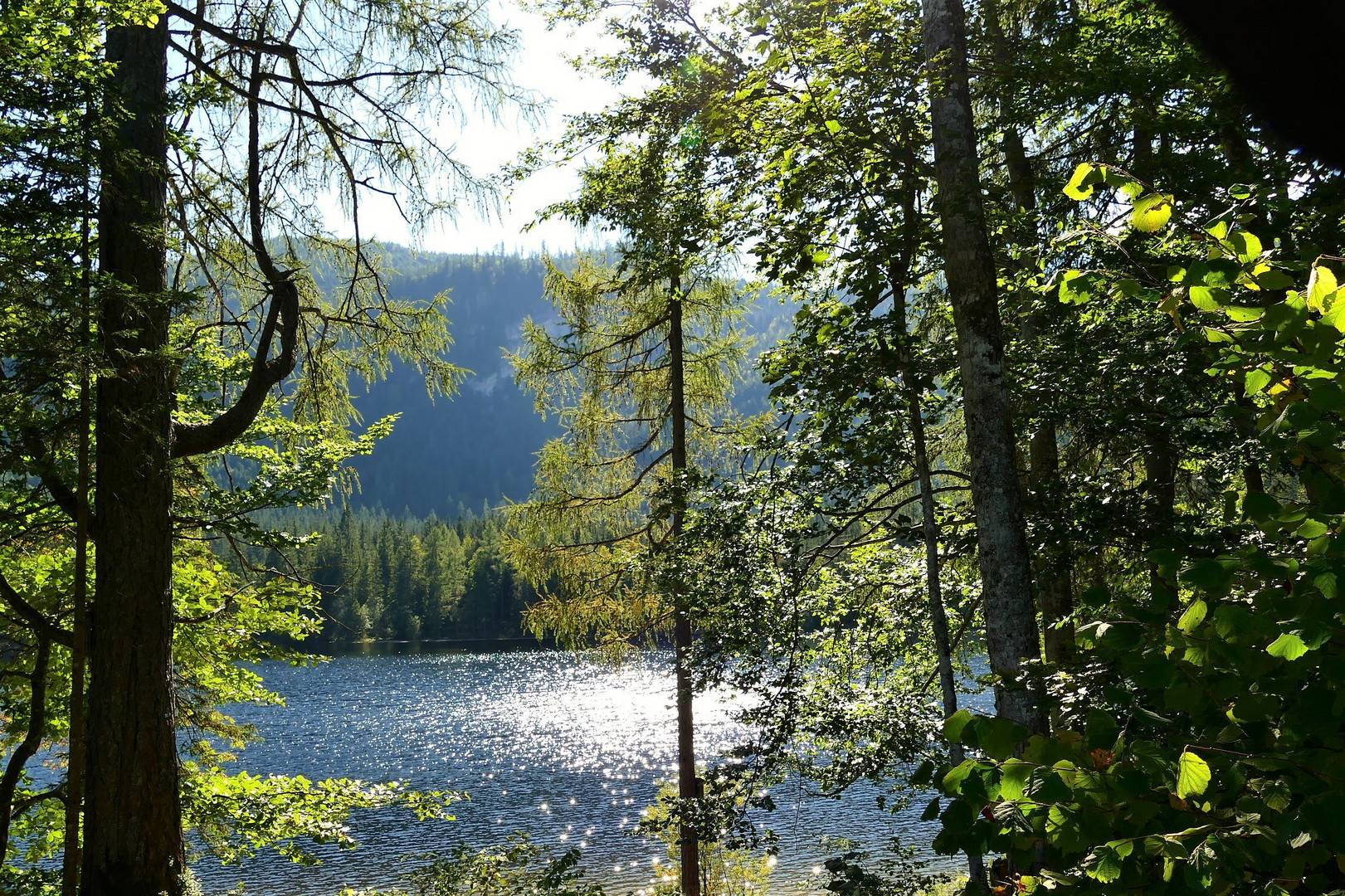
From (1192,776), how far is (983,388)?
8.86ft

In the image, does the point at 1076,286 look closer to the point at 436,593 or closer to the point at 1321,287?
the point at 1321,287

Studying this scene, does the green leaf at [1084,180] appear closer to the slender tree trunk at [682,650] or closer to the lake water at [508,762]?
the slender tree trunk at [682,650]

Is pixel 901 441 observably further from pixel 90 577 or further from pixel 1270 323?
pixel 90 577

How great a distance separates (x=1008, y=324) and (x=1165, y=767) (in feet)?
14.7

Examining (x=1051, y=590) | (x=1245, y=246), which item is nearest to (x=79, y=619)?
(x=1245, y=246)

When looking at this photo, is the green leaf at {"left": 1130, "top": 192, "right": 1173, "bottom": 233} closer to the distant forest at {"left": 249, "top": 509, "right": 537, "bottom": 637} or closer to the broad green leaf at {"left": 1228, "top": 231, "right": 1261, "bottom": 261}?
the broad green leaf at {"left": 1228, "top": 231, "right": 1261, "bottom": 261}

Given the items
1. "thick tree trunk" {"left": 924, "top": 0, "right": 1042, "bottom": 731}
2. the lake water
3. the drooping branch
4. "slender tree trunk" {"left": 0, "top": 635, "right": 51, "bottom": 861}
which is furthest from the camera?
the lake water

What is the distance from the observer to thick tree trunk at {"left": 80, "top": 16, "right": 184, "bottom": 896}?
15.3 feet

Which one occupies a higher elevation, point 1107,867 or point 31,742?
point 1107,867

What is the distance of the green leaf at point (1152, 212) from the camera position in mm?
1479

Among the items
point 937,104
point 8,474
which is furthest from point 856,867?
point 8,474

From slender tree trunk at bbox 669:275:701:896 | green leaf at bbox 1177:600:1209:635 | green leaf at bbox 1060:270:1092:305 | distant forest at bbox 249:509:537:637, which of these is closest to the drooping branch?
slender tree trunk at bbox 669:275:701:896

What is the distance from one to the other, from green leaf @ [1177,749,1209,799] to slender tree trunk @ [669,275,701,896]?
449cm

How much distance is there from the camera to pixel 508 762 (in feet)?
79.6
